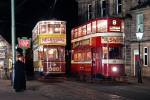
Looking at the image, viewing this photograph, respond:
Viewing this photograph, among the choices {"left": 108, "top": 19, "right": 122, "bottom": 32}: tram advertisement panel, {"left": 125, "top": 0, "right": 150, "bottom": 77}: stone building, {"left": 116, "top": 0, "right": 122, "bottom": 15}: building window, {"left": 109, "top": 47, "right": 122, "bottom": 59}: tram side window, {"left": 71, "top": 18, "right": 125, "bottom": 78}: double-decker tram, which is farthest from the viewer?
{"left": 116, "top": 0, "right": 122, "bottom": 15}: building window

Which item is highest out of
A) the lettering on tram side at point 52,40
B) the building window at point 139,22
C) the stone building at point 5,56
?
the building window at point 139,22

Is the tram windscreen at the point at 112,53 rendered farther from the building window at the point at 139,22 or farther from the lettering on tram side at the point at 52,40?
the building window at the point at 139,22

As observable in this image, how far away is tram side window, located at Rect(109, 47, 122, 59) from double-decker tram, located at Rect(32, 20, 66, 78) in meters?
6.23

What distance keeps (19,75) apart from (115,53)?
1357cm

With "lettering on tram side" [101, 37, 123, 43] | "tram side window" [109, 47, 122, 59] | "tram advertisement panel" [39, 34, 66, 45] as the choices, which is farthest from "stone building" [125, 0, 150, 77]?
"tram advertisement panel" [39, 34, 66, 45]

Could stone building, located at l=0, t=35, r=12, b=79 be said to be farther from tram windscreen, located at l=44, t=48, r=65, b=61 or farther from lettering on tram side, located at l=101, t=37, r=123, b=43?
lettering on tram side, located at l=101, t=37, r=123, b=43

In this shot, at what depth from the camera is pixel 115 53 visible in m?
38.6

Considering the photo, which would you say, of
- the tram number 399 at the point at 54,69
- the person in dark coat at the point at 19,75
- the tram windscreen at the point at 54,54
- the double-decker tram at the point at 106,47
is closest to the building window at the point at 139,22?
the double-decker tram at the point at 106,47

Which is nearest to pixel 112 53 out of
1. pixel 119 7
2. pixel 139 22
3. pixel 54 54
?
pixel 54 54

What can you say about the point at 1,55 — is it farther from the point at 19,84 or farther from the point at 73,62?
the point at 19,84

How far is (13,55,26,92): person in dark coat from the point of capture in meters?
26.1

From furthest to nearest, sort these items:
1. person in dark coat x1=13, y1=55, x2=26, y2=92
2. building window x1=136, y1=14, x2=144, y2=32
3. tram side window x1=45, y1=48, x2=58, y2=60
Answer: building window x1=136, y1=14, x2=144, y2=32
tram side window x1=45, y1=48, x2=58, y2=60
person in dark coat x1=13, y1=55, x2=26, y2=92

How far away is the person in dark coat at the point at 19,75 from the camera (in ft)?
85.8

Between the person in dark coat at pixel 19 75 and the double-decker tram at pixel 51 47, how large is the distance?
1614cm
